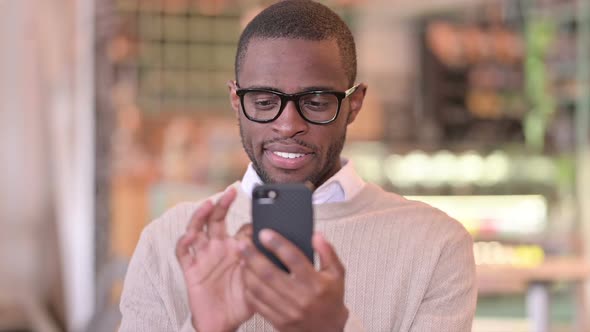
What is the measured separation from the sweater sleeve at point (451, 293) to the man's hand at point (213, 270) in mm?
311

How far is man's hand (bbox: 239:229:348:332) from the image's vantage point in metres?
0.91

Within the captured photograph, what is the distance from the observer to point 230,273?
1.03 metres

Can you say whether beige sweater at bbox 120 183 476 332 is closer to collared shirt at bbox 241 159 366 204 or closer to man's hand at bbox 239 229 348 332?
collared shirt at bbox 241 159 366 204

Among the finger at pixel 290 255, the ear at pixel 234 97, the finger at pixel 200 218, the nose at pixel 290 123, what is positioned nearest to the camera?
the finger at pixel 290 255

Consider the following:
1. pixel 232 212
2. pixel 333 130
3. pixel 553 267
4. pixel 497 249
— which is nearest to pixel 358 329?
pixel 333 130

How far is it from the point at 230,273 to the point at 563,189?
18.2 feet

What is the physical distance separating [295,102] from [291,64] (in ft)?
0.16

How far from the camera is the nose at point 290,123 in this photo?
117 cm

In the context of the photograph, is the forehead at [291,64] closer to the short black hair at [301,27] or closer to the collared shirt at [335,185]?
the short black hair at [301,27]

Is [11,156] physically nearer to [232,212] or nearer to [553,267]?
[553,267]

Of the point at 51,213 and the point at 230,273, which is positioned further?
the point at 51,213

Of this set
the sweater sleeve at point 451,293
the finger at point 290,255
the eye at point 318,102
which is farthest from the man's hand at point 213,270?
the sweater sleeve at point 451,293

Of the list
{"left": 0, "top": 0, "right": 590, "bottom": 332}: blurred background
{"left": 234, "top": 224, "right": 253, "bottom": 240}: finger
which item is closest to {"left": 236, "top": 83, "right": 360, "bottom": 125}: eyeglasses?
{"left": 234, "top": 224, "right": 253, "bottom": 240}: finger

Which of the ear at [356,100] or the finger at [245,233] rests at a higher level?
the ear at [356,100]
